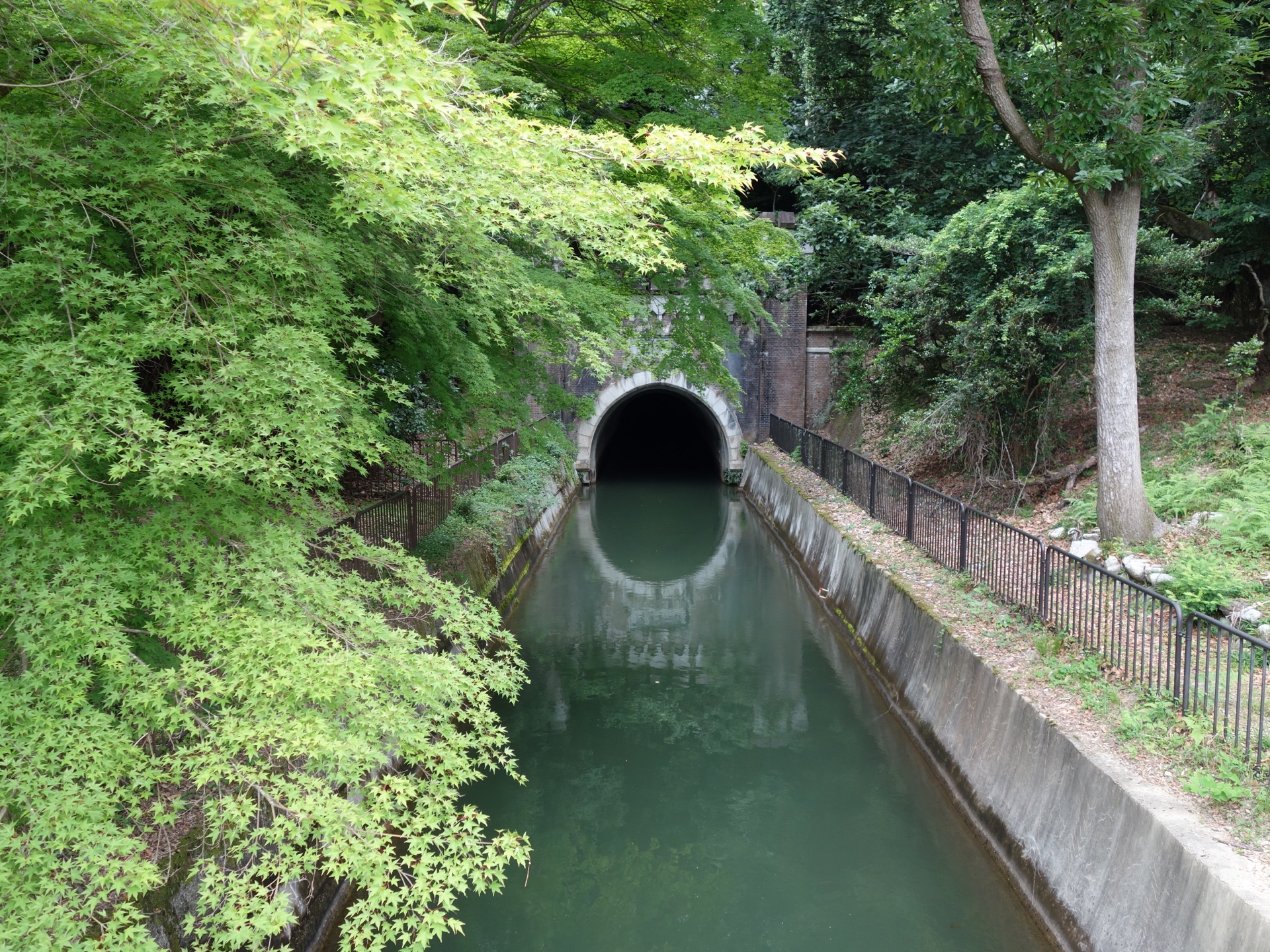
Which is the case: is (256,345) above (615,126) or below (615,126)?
below

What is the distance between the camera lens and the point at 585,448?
81.4 feet

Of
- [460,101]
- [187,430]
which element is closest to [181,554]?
[187,430]

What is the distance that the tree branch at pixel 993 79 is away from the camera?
8.31 m

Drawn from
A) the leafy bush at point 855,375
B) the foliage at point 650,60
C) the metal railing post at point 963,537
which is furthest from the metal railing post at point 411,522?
the leafy bush at point 855,375

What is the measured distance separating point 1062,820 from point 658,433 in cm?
2965

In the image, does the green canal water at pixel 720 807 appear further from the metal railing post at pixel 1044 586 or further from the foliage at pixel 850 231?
the foliage at pixel 850 231

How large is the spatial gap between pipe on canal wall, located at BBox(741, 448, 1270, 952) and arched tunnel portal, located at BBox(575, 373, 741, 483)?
12.1 metres

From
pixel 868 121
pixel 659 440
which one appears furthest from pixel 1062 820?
pixel 659 440

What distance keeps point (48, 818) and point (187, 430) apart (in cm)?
159

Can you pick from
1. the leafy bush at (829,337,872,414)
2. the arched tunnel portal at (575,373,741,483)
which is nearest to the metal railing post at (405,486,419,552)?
the leafy bush at (829,337,872,414)

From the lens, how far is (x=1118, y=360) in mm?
8148

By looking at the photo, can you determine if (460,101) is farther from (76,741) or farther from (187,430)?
(76,741)

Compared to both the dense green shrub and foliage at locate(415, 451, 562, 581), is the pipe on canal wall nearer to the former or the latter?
the dense green shrub

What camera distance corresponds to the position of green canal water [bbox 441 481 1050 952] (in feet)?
18.6
